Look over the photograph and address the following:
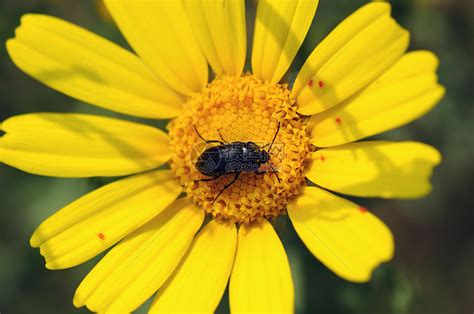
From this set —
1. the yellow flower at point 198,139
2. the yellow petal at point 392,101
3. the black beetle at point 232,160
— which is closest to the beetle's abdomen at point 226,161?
the black beetle at point 232,160

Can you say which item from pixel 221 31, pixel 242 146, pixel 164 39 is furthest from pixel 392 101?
pixel 164 39

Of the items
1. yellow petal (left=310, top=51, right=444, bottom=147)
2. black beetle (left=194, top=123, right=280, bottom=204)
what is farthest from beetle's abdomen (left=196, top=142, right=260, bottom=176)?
yellow petal (left=310, top=51, right=444, bottom=147)

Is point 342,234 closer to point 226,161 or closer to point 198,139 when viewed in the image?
point 226,161

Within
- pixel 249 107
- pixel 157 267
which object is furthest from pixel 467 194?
pixel 157 267

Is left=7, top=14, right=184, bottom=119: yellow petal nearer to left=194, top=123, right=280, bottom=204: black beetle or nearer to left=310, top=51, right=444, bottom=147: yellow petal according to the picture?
left=194, top=123, right=280, bottom=204: black beetle

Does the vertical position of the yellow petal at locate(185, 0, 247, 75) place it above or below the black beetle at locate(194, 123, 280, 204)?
above

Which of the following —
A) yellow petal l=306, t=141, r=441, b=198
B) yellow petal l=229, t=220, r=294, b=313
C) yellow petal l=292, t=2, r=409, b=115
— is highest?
yellow petal l=292, t=2, r=409, b=115

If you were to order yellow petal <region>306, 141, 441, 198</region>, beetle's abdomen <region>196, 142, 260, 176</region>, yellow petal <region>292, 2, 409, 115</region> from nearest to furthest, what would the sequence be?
1. yellow petal <region>306, 141, 441, 198</region>
2. yellow petal <region>292, 2, 409, 115</region>
3. beetle's abdomen <region>196, 142, 260, 176</region>
